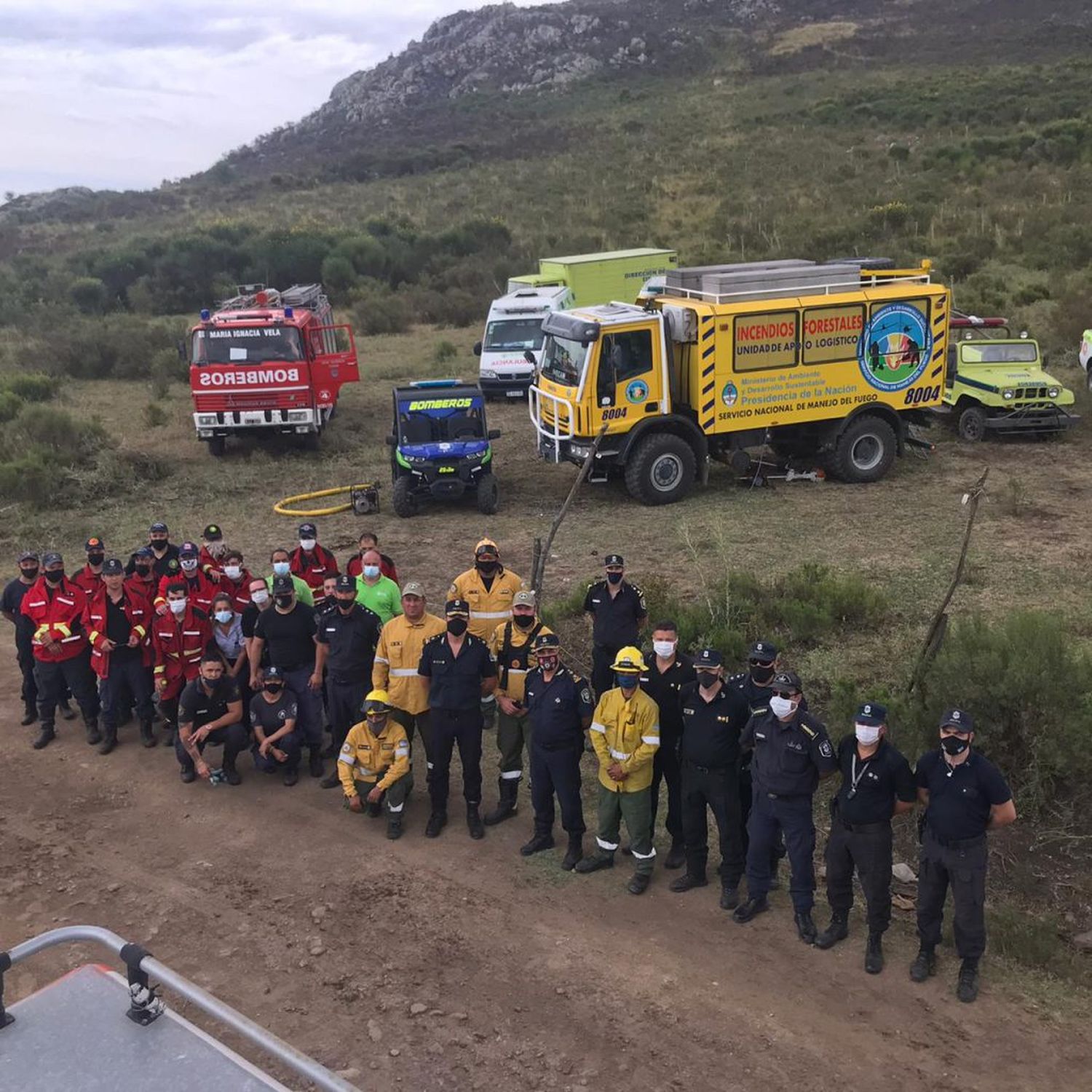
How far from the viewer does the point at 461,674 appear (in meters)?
7.10

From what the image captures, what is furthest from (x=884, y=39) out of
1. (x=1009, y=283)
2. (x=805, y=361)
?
(x=805, y=361)

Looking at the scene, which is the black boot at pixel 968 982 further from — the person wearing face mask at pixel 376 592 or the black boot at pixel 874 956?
the person wearing face mask at pixel 376 592

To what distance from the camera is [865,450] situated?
1505cm

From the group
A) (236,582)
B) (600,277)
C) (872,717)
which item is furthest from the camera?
(600,277)

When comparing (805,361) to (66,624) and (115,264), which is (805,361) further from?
(115,264)

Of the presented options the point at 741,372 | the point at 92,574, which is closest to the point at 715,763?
the point at 92,574

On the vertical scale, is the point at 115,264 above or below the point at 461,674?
above

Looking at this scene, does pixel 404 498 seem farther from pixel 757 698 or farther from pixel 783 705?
pixel 783 705

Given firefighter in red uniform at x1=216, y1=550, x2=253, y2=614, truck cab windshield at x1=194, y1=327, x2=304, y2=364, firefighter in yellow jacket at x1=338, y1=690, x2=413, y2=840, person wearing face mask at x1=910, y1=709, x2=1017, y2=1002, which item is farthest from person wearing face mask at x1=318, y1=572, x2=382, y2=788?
truck cab windshield at x1=194, y1=327, x2=304, y2=364

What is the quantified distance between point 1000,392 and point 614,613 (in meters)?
11.0

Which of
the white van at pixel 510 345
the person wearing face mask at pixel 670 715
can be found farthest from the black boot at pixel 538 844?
the white van at pixel 510 345

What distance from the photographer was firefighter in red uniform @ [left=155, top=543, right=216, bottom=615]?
28.1 ft

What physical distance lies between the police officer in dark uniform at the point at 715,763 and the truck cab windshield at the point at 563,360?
799 centimetres

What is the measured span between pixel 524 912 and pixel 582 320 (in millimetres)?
9123
